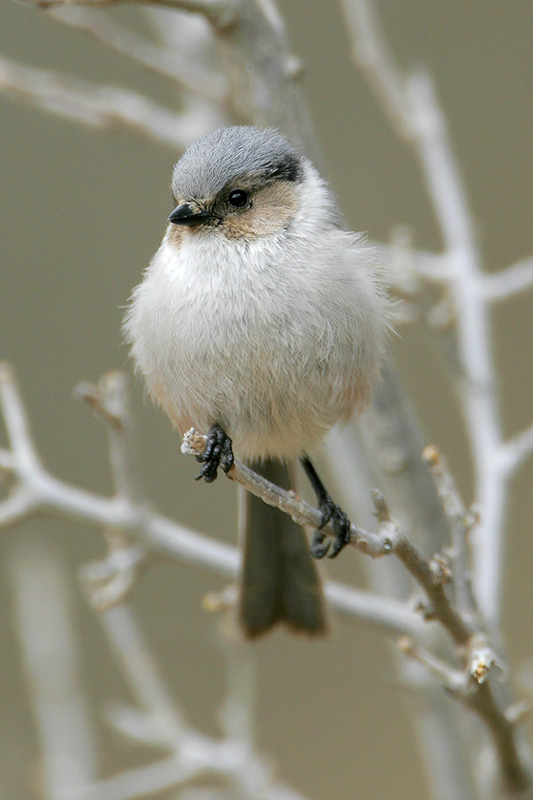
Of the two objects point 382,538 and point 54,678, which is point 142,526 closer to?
point 382,538

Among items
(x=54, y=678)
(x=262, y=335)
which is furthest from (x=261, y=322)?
(x=54, y=678)

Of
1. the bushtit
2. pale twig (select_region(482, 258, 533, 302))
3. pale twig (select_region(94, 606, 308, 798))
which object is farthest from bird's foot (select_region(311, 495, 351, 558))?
pale twig (select_region(482, 258, 533, 302))

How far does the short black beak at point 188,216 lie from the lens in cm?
175

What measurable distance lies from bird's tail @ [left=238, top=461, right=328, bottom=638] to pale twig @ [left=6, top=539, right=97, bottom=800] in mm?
705

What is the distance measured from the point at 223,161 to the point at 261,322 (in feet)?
1.10

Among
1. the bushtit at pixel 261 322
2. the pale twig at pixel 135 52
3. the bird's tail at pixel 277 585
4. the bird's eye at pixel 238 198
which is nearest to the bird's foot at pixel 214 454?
the bushtit at pixel 261 322

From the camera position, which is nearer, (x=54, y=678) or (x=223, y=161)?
(x=223, y=161)

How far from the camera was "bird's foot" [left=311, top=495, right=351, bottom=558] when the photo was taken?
62.8 inches

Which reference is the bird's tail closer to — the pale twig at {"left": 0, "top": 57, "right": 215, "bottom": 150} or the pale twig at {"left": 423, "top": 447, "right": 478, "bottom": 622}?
the pale twig at {"left": 423, "top": 447, "right": 478, "bottom": 622}

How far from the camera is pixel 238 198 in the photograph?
5.98 ft

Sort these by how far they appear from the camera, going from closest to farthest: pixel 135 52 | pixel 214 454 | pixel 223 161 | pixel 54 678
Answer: pixel 214 454 → pixel 223 161 → pixel 135 52 → pixel 54 678

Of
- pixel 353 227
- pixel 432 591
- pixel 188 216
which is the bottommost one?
pixel 432 591

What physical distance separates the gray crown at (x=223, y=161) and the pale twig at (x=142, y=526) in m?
0.53

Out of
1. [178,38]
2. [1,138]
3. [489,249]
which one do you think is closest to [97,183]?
[1,138]
